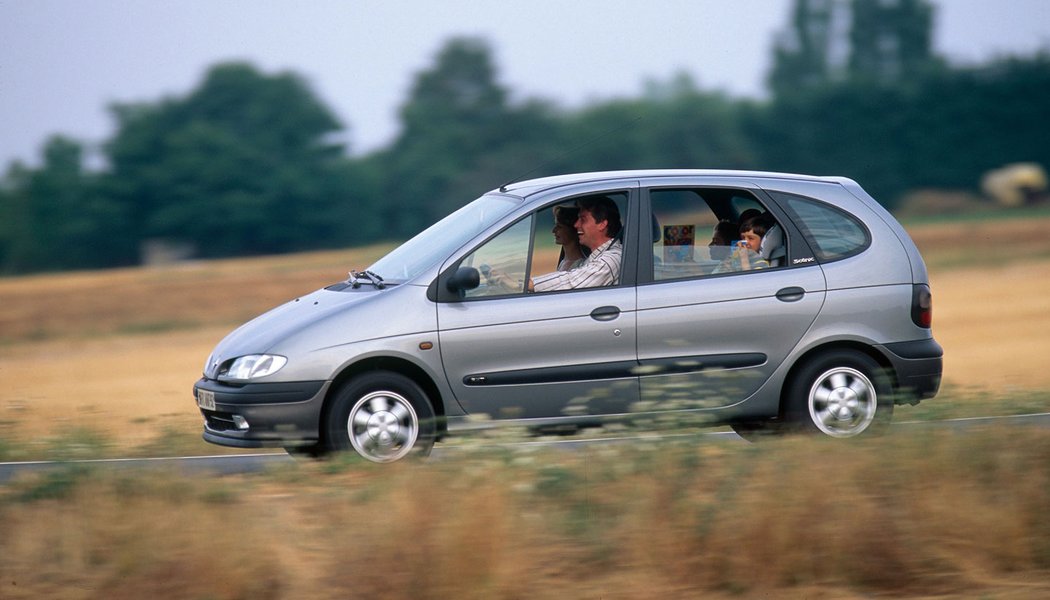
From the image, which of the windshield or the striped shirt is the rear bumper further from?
the windshield

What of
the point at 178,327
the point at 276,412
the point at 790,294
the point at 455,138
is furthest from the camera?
the point at 455,138

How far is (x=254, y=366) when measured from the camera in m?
7.51

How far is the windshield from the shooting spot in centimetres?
793

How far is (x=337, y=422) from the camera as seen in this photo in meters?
7.47

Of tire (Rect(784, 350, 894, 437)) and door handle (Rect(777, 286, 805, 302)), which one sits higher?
door handle (Rect(777, 286, 805, 302))

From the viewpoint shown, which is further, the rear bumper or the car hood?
the rear bumper

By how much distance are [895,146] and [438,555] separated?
56525 mm

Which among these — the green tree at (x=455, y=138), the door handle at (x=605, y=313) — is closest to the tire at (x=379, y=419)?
the door handle at (x=605, y=313)

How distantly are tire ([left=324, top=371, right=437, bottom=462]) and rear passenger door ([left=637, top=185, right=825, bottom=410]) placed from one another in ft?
4.18

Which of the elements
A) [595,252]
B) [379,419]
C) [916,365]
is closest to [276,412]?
[379,419]

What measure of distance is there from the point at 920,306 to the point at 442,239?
2863mm

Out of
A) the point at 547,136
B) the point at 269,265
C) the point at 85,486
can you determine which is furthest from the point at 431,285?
the point at 547,136

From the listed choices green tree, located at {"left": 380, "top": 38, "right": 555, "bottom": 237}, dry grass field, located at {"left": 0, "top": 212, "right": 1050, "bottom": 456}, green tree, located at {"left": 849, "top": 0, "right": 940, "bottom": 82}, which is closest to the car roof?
dry grass field, located at {"left": 0, "top": 212, "right": 1050, "bottom": 456}

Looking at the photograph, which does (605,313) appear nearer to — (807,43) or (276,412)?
(276,412)
